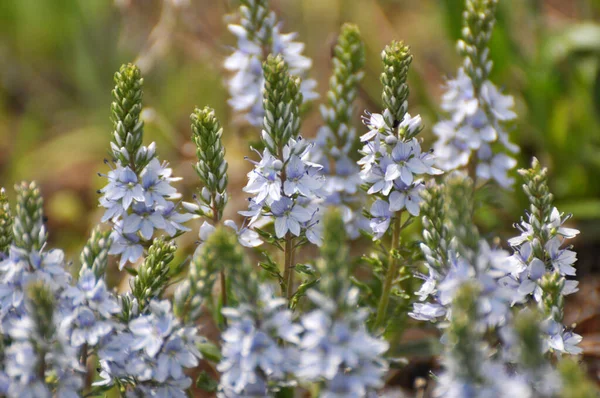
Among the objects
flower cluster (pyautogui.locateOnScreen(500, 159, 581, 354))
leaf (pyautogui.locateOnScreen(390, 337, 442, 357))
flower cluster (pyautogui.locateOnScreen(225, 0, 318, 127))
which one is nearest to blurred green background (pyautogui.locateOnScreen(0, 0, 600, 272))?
flower cluster (pyautogui.locateOnScreen(225, 0, 318, 127))

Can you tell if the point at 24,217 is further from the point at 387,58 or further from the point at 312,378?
the point at 387,58

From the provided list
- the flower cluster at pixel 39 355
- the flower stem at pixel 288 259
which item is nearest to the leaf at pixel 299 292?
the flower stem at pixel 288 259

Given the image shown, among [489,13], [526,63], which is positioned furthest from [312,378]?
[526,63]

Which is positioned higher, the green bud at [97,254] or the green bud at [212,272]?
the green bud at [97,254]

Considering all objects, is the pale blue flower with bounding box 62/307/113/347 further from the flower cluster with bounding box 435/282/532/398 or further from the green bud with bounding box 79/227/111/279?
the flower cluster with bounding box 435/282/532/398

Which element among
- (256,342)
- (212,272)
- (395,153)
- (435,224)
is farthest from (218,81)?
(256,342)

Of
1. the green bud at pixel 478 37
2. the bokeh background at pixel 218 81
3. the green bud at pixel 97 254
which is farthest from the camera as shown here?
the bokeh background at pixel 218 81

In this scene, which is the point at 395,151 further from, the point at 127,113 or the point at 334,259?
the point at 127,113

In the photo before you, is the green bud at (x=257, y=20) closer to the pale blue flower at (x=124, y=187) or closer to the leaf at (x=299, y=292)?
the pale blue flower at (x=124, y=187)
